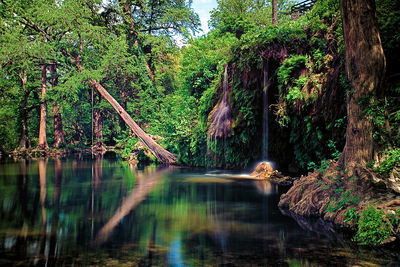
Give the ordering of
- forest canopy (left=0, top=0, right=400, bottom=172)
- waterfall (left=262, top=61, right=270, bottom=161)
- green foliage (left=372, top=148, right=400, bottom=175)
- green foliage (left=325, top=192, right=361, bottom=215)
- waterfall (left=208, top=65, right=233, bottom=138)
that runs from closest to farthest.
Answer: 1. green foliage (left=372, top=148, right=400, bottom=175)
2. green foliage (left=325, top=192, right=361, bottom=215)
3. forest canopy (left=0, top=0, right=400, bottom=172)
4. waterfall (left=262, top=61, right=270, bottom=161)
5. waterfall (left=208, top=65, right=233, bottom=138)

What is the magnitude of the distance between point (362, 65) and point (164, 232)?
519cm

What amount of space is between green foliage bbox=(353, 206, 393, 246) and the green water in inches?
10.9

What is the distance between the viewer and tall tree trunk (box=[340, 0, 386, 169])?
22.4 feet

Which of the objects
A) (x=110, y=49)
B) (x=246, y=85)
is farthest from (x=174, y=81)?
(x=246, y=85)

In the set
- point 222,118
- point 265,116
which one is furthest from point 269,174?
point 222,118

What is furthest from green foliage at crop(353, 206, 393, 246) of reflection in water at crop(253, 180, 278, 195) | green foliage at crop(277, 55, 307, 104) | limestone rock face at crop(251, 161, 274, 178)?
limestone rock face at crop(251, 161, 274, 178)

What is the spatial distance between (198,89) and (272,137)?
8173 millimetres

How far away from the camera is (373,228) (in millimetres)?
5559

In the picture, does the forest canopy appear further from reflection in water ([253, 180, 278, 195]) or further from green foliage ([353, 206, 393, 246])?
reflection in water ([253, 180, 278, 195])

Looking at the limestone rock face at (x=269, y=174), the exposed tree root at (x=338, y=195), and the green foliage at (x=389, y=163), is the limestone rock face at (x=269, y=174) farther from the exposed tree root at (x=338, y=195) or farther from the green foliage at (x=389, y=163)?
the green foliage at (x=389, y=163)

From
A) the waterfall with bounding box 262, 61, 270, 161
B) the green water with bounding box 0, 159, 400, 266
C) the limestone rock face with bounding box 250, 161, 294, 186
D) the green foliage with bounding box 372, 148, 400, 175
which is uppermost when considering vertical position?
the waterfall with bounding box 262, 61, 270, 161

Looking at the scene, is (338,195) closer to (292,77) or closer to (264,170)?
(292,77)

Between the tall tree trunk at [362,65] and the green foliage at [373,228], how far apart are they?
4.57 ft

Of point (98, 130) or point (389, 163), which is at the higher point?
point (98, 130)
